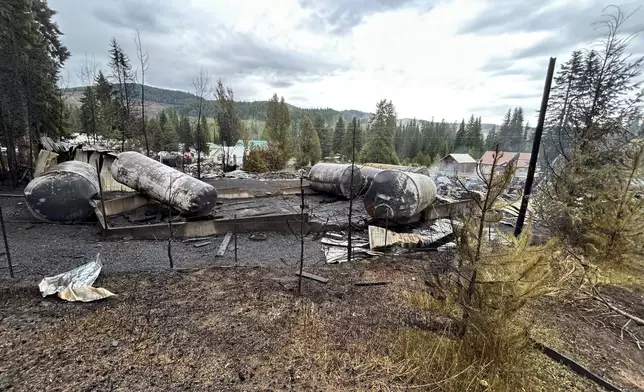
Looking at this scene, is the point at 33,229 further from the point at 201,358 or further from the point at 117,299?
the point at 201,358

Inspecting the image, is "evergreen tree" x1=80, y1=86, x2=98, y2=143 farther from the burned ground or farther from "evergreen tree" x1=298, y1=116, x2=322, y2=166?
the burned ground

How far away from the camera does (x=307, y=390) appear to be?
114 inches

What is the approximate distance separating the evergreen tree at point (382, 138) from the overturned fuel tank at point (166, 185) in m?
26.1

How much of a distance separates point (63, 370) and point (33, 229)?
26.9 ft

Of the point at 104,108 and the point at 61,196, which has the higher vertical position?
the point at 104,108

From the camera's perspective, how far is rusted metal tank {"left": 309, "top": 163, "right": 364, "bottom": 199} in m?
13.0

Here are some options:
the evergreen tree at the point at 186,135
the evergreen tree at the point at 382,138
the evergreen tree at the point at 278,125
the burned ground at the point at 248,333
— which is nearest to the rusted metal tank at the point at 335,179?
the burned ground at the point at 248,333

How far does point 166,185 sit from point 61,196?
2.91 meters

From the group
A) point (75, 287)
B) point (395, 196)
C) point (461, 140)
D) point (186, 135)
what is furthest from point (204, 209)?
point (461, 140)

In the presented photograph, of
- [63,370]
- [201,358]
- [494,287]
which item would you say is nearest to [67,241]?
[63,370]

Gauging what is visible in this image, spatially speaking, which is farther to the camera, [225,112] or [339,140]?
[339,140]

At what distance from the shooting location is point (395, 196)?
380 inches

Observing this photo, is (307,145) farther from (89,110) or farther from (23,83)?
(23,83)

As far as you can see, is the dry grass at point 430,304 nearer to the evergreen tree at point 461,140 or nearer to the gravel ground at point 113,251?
the gravel ground at point 113,251
